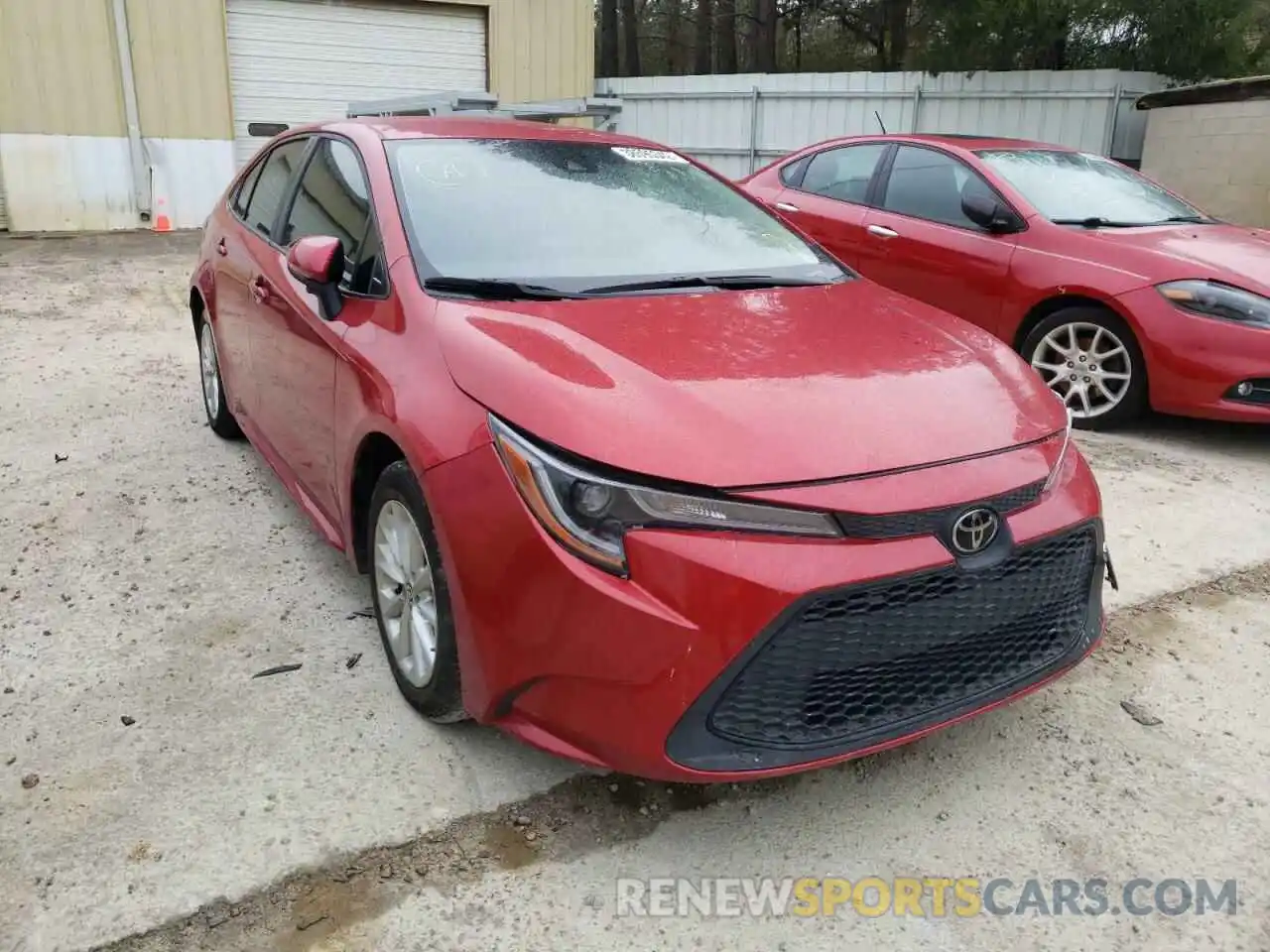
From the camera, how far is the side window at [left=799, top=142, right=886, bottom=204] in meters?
6.43

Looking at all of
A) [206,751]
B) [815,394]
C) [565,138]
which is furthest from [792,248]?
[206,751]

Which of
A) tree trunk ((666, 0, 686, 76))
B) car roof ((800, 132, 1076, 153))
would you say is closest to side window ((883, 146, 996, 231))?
car roof ((800, 132, 1076, 153))

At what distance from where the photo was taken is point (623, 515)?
2.00 metres

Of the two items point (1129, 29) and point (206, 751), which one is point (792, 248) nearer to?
point (206, 751)

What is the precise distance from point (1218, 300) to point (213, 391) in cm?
475

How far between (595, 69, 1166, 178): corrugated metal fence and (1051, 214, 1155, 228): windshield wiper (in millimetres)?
6664

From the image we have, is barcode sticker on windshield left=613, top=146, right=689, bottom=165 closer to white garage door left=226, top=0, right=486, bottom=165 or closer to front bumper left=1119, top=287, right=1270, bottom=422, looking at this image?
front bumper left=1119, top=287, right=1270, bottom=422

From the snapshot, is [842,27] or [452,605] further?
[842,27]

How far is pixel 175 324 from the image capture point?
7.44m

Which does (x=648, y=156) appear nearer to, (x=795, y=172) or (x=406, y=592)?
(x=406, y=592)

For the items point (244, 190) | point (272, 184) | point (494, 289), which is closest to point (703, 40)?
point (244, 190)

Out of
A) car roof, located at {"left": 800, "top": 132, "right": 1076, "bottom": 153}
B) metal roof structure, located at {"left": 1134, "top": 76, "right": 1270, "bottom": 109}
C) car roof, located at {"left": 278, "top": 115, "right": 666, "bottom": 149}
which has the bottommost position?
car roof, located at {"left": 800, "top": 132, "right": 1076, "bottom": 153}

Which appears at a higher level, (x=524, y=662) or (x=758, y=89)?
(x=758, y=89)

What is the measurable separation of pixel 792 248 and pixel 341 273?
4.78ft
